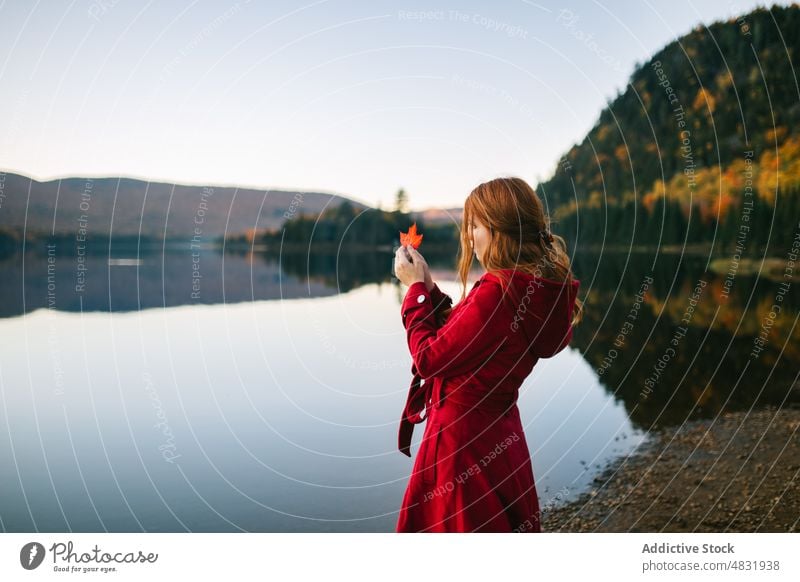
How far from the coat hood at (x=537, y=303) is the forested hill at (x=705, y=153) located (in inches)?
923

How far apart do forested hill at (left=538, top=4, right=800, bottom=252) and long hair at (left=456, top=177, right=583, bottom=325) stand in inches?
922

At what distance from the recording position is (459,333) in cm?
192

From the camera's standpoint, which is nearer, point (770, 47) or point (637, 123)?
point (770, 47)

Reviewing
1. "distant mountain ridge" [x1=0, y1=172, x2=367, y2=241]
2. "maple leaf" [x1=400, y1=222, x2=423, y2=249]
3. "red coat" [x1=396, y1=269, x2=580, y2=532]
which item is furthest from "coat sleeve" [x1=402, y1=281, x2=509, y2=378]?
"distant mountain ridge" [x1=0, y1=172, x2=367, y2=241]

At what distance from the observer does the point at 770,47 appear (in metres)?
41.2

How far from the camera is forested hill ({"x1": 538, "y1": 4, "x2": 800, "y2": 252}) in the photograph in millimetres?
27625

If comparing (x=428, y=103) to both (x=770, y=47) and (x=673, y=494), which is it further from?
(x=770, y=47)

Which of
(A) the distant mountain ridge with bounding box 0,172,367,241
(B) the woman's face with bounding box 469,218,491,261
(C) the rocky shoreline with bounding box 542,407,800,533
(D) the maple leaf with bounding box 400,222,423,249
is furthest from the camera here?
(C) the rocky shoreline with bounding box 542,407,800,533

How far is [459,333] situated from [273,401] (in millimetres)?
6872

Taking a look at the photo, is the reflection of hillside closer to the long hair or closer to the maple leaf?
the maple leaf

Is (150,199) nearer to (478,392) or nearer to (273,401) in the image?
(478,392)

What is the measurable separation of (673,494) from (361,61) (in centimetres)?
412

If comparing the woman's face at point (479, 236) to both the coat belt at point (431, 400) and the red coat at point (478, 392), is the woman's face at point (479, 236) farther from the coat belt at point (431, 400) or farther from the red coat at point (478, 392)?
the coat belt at point (431, 400)

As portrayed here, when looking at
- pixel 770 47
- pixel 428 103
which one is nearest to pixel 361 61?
pixel 428 103
